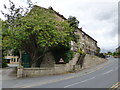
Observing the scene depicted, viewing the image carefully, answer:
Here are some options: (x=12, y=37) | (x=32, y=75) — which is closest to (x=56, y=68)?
(x=32, y=75)

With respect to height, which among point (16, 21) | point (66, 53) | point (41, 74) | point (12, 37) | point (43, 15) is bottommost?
point (41, 74)

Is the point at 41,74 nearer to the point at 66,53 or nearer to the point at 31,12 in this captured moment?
the point at 66,53

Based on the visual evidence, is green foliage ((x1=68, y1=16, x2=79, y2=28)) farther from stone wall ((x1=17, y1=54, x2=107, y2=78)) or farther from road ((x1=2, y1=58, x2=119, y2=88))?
road ((x1=2, y1=58, x2=119, y2=88))

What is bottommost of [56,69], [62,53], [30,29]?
[56,69]

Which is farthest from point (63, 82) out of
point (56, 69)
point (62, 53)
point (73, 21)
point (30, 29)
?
point (73, 21)

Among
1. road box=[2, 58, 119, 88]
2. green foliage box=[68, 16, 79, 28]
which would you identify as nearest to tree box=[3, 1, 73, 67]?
road box=[2, 58, 119, 88]

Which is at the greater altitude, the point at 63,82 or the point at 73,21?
the point at 73,21

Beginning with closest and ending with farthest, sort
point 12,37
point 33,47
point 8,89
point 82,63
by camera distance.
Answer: point 8,89 < point 12,37 < point 33,47 < point 82,63

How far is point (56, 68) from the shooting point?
2156 cm

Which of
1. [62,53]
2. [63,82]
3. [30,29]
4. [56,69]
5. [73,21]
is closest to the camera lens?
[63,82]

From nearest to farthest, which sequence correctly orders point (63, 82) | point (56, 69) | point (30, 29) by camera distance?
point (63, 82), point (30, 29), point (56, 69)

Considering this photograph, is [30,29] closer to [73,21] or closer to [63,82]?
[63,82]

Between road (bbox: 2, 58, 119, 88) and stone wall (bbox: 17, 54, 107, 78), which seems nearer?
road (bbox: 2, 58, 119, 88)

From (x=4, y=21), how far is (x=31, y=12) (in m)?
4.14
